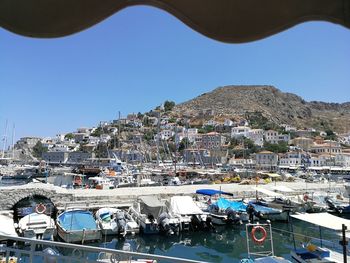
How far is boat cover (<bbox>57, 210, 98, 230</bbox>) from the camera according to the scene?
10633 mm

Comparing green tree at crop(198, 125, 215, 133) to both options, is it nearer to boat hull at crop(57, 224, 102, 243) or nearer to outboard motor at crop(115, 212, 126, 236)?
outboard motor at crop(115, 212, 126, 236)

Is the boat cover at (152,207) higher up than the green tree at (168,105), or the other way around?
the green tree at (168,105)

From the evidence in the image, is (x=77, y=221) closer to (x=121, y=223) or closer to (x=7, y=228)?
(x=121, y=223)

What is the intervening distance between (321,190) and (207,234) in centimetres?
1212

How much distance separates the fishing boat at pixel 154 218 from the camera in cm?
1171

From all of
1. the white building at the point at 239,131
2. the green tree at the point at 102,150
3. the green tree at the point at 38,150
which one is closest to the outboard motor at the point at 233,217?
the green tree at the point at 102,150

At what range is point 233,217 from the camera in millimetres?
13125

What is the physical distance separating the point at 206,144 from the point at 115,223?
173 feet

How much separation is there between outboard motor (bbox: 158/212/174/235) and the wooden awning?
36.4ft

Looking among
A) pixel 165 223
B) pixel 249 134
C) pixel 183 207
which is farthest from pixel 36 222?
pixel 249 134

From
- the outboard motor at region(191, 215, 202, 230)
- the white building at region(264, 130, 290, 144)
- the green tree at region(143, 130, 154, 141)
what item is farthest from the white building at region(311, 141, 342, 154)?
the outboard motor at region(191, 215, 202, 230)

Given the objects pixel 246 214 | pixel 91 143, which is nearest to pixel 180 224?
pixel 246 214

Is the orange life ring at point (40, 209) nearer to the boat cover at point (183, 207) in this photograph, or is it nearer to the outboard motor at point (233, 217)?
the boat cover at point (183, 207)

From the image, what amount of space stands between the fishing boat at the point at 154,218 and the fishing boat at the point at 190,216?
325mm
